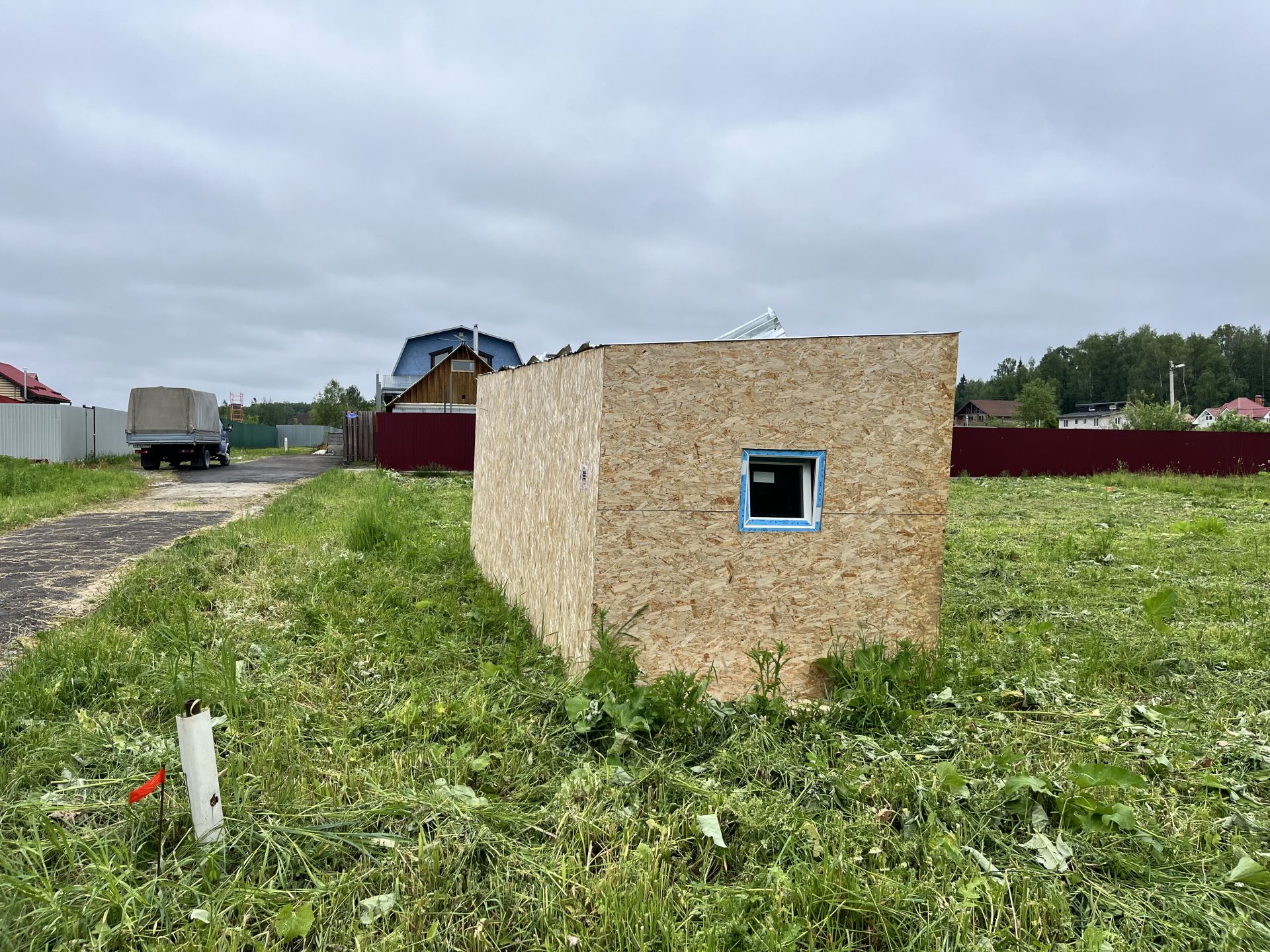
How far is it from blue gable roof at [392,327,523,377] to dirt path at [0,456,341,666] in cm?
2430

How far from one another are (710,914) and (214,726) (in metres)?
2.48

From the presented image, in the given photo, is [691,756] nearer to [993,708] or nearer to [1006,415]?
[993,708]

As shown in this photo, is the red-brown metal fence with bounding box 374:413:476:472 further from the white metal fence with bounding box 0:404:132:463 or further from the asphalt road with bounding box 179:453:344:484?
the white metal fence with bounding box 0:404:132:463

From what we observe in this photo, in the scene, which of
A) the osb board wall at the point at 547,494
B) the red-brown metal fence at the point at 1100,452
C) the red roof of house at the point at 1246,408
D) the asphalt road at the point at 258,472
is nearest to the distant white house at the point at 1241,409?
the red roof of house at the point at 1246,408

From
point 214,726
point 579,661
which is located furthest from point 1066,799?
point 214,726

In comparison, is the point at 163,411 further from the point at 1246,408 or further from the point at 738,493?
the point at 1246,408

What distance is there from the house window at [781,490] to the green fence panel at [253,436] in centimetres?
4920

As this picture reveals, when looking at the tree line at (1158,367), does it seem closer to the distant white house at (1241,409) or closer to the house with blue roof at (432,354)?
the distant white house at (1241,409)

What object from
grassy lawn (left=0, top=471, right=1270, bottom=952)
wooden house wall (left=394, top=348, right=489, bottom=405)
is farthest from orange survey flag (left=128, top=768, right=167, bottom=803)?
wooden house wall (left=394, top=348, right=489, bottom=405)

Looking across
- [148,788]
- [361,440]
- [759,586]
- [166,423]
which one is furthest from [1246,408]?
[148,788]

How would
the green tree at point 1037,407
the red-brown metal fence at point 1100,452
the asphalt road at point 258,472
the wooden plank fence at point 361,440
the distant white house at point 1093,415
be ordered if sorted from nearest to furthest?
the asphalt road at point 258,472 → the red-brown metal fence at point 1100,452 → the wooden plank fence at point 361,440 → the green tree at point 1037,407 → the distant white house at point 1093,415

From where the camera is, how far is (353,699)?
3.97 metres

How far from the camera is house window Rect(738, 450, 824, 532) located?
4082mm

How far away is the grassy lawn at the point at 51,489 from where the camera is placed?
1119 centimetres
